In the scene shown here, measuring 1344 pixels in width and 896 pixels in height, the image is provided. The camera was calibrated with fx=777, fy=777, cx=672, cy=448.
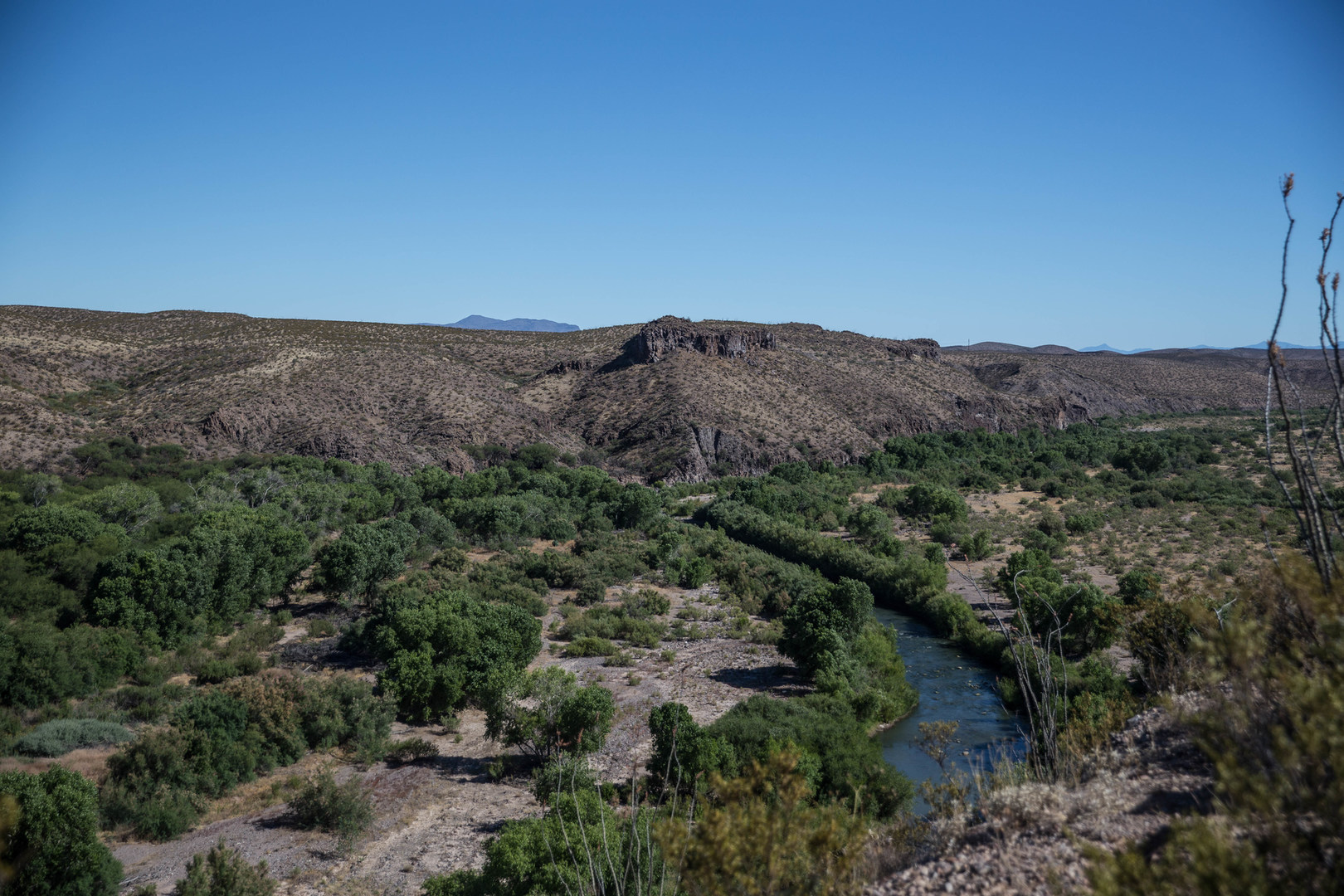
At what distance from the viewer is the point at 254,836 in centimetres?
1758

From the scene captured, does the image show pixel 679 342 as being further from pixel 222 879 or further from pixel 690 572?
pixel 222 879

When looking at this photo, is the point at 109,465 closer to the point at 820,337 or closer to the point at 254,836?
the point at 254,836

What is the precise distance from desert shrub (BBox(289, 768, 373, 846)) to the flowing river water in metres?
13.4

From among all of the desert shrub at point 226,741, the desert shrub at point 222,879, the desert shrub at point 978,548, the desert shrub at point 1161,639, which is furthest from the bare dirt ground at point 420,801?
the desert shrub at point 978,548

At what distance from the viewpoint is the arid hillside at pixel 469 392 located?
65.8 meters

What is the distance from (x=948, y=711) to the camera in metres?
27.0

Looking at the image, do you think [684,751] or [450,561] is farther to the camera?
[450,561]

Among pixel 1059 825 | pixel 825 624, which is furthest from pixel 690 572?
pixel 1059 825

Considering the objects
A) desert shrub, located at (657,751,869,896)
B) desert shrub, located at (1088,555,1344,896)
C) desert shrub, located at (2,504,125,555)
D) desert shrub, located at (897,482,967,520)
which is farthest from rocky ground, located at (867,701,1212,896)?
desert shrub, located at (897,482,967,520)

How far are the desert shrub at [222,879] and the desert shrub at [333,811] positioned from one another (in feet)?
9.04

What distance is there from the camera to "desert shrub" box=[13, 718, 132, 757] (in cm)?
2030

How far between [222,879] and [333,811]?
3770mm

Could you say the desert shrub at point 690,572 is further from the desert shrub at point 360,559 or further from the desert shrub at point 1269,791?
the desert shrub at point 1269,791

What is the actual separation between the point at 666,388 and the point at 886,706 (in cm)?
6373
